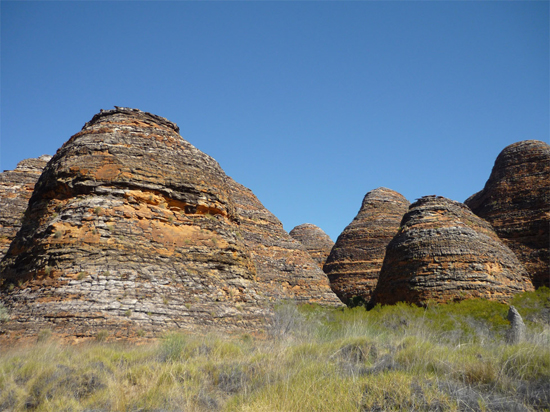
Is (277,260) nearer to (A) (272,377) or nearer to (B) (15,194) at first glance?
(B) (15,194)

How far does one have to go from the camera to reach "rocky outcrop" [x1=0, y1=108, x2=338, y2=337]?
8188 mm

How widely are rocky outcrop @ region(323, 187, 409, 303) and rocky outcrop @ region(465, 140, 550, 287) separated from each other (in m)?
6.94

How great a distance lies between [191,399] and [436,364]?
11.7ft

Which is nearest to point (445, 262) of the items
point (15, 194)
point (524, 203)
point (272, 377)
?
point (524, 203)

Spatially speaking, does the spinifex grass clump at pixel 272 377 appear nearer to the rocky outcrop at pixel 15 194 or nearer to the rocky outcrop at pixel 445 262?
the rocky outcrop at pixel 445 262

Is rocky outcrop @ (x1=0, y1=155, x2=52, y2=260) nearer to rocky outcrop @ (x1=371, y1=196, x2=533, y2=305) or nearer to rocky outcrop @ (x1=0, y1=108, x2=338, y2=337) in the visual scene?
rocky outcrop @ (x1=0, y1=108, x2=338, y2=337)

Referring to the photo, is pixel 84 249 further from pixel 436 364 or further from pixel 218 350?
pixel 436 364

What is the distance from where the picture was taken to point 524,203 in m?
22.4

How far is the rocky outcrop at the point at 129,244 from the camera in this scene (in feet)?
26.9

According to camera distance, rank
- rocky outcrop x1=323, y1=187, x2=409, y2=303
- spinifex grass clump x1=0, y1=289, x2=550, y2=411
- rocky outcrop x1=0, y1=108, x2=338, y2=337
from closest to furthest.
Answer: spinifex grass clump x1=0, y1=289, x2=550, y2=411
rocky outcrop x1=0, y1=108, x2=338, y2=337
rocky outcrop x1=323, y1=187, x2=409, y2=303

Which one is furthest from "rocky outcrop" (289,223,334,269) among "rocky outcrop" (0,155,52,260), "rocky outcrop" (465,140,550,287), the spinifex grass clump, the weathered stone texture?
the spinifex grass clump

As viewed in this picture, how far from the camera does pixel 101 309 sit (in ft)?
26.5

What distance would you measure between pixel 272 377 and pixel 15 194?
16.8m

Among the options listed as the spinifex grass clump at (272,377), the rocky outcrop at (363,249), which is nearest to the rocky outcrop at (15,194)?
the spinifex grass clump at (272,377)
